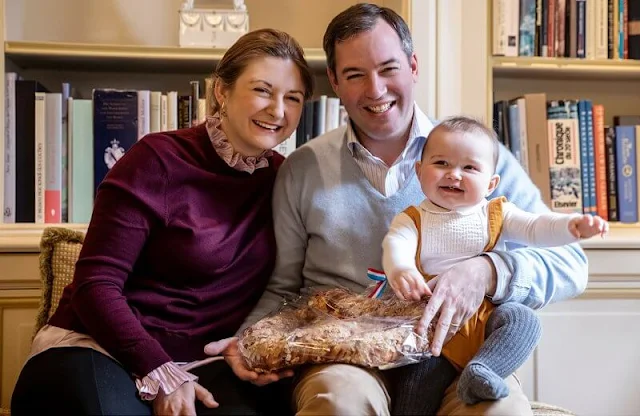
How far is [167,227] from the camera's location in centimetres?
141

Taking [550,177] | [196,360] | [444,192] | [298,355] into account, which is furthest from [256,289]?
[550,177]

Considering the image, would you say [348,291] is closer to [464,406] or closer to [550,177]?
[464,406]

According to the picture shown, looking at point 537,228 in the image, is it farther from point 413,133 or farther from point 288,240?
point 288,240

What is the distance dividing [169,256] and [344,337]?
1.38 ft

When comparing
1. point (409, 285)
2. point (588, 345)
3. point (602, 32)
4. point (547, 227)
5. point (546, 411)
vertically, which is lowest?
point (546, 411)

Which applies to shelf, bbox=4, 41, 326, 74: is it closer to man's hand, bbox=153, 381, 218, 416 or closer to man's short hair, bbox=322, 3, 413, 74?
man's short hair, bbox=322, 3, 413, 74

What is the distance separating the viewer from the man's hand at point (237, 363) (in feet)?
4.19

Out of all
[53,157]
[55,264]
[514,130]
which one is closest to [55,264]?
[55,264]

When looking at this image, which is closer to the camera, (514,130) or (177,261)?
(177,261)

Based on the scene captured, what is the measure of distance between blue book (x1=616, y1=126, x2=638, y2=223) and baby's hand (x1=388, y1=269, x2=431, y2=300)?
1037mm

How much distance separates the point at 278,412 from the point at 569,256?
682mm

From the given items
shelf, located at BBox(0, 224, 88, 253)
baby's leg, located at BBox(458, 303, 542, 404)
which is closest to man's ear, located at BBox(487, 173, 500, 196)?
baby's leg, located at BBox(458, 303, 542, 404)

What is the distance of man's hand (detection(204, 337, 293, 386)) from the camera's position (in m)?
1.28

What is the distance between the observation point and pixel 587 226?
1198 mm
